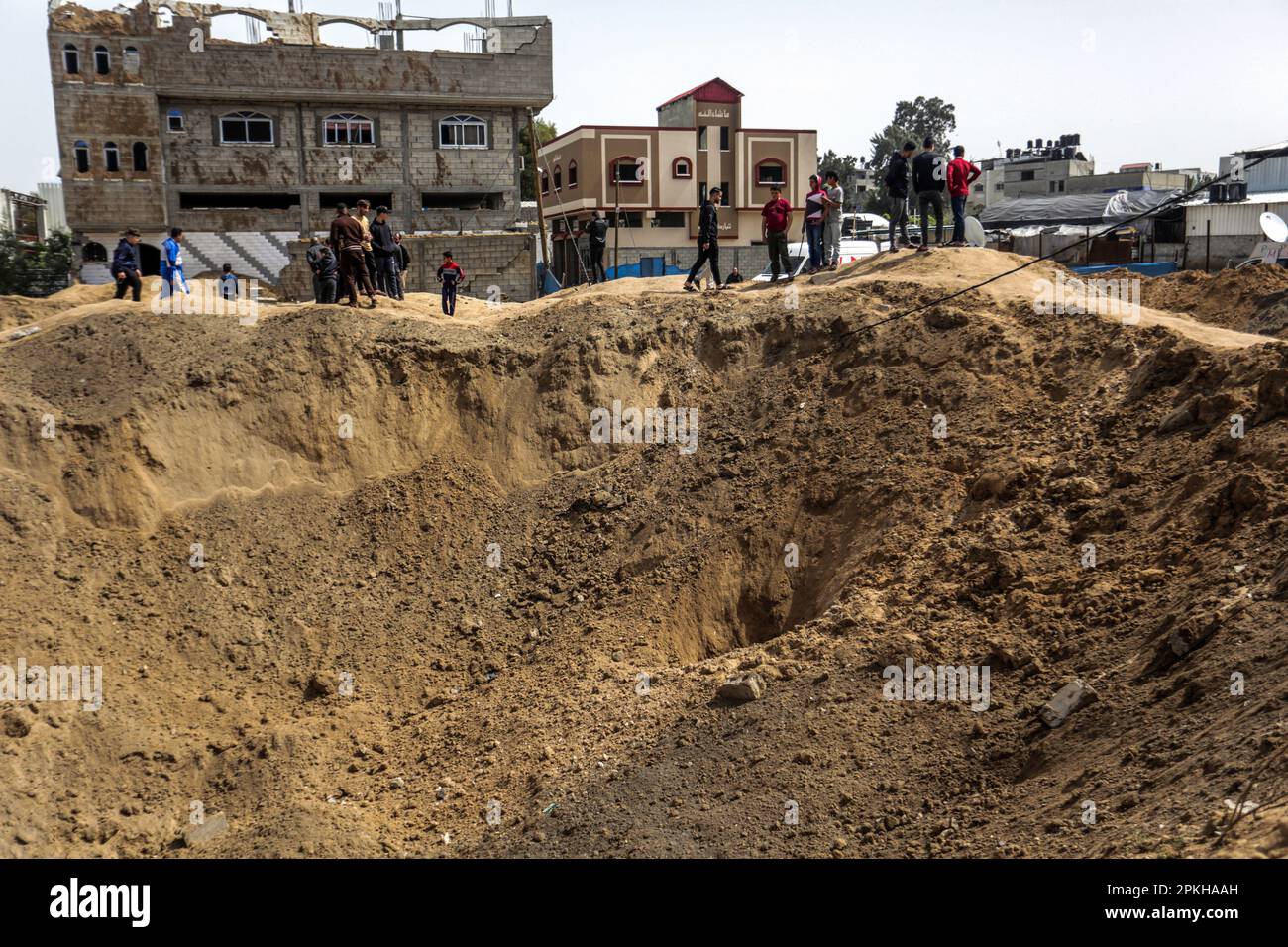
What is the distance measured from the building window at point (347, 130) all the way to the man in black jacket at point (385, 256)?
729 inches

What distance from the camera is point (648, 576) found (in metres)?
11.8

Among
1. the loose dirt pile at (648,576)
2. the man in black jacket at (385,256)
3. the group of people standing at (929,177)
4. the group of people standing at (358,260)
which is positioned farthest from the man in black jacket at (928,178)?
the man in black jacket at (385,256)

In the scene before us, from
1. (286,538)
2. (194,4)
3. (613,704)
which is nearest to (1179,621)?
(613,704)

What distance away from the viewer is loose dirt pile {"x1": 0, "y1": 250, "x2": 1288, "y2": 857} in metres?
7.76

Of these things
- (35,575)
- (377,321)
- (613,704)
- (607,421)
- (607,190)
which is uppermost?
(607,190)

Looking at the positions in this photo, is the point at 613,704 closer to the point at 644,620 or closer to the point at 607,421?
the point at 644,620

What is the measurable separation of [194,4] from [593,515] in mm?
27660

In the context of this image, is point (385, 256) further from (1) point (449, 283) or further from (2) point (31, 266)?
(2) point (31, 266)

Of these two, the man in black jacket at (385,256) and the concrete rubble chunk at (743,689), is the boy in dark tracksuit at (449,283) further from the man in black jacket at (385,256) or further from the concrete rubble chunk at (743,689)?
the concrete rubble chunk at (743,689)

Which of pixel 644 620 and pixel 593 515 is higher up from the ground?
pixel 593 515

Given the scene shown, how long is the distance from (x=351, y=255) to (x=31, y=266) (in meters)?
26.9

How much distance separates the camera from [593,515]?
12.7m

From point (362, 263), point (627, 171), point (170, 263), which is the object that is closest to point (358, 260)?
point (362, 263)

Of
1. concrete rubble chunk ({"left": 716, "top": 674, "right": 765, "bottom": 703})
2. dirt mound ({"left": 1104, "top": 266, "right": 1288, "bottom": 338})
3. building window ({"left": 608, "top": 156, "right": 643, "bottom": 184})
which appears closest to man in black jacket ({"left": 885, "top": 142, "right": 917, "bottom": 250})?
dirt mound ({"left": 1104, "top": 266, "right": 1288, "bottom": 338})
